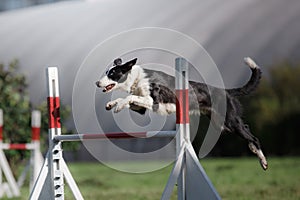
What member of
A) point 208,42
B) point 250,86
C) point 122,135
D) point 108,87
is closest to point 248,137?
point 250,86

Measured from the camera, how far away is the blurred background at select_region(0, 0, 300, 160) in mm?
14914

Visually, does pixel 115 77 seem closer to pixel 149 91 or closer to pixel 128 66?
pixel 128 66

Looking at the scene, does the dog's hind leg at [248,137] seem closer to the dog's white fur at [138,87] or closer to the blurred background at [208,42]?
the dog's white fur at [138,87]

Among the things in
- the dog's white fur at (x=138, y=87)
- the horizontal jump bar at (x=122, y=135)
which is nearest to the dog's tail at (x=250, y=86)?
the dog's white fur at (x=138, y=87)

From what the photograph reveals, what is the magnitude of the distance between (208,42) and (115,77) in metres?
10.9

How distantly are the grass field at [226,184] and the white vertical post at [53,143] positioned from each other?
7.11 ft

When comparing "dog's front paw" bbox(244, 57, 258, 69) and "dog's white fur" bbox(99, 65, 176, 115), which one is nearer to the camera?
"dog's white fur" bbox(99, 65, 176, 115)

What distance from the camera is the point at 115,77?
13.9 ft

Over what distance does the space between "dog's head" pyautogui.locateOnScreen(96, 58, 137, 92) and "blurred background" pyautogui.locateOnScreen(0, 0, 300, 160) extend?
9878 mm

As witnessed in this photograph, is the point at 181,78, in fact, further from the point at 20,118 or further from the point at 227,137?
the point at 227,137

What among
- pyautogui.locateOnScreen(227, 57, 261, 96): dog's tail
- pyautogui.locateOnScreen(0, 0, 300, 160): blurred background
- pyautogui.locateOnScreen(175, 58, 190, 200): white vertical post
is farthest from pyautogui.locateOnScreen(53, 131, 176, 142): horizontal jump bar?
pyautogui.locateOnScreen(0, 0, 300, 160): blurred background

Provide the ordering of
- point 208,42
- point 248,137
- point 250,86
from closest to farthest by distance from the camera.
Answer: point 248,137 → point 250,86 → point 208,42

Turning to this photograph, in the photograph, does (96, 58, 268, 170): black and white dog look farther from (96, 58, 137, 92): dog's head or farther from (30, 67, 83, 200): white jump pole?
(30, 67, 83, 200): white jump pole

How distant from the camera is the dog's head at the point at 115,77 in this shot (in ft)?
13.9
